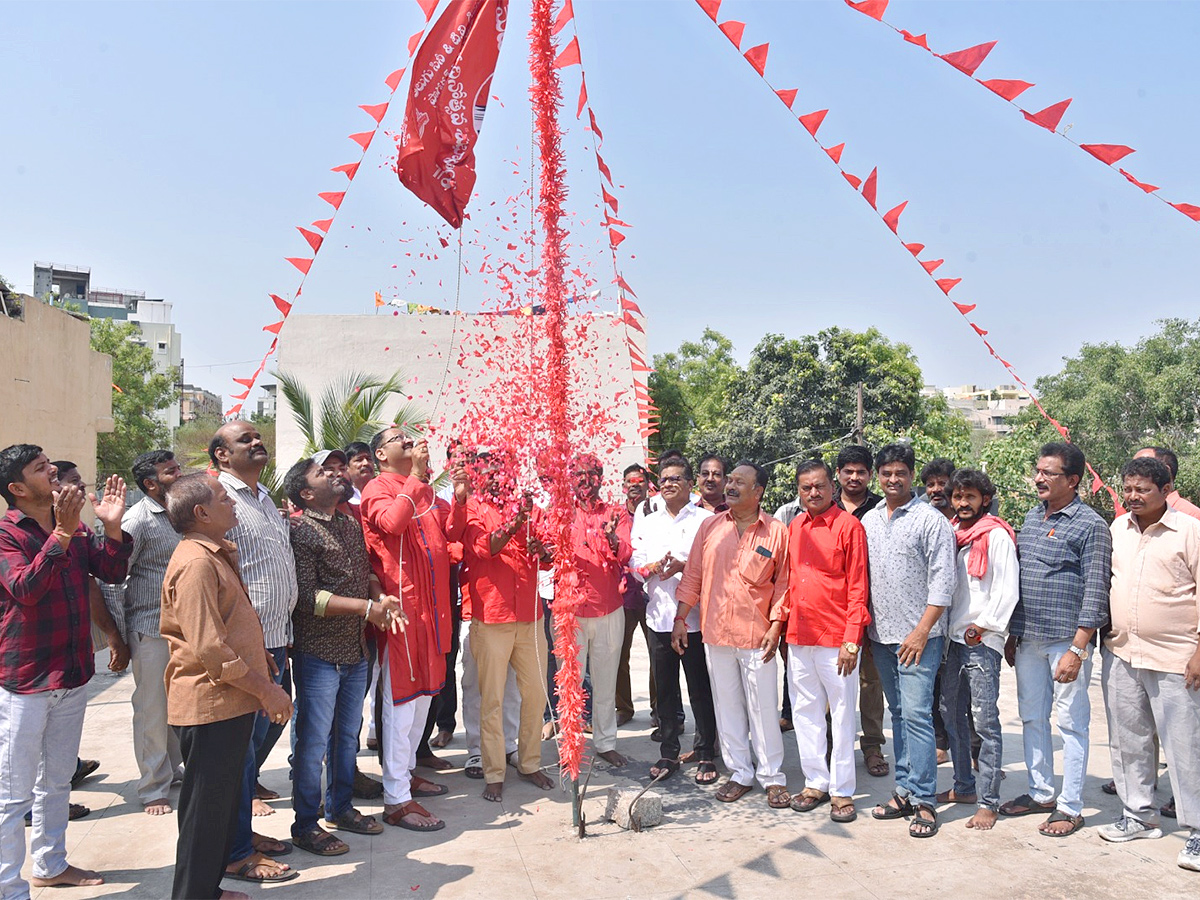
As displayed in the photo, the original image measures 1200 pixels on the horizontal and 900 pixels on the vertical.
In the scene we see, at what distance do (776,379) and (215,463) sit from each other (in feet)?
83.3

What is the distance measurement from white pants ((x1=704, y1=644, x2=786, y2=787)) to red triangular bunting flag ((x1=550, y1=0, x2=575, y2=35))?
3.71 m

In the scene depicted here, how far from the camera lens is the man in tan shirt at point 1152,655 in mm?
4512

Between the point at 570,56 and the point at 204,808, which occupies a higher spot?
the point at 570,56

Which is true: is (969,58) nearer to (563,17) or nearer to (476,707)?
(563,17)

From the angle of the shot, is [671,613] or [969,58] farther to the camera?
[671,613]

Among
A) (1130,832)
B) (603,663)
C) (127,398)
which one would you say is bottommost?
(1130,832)

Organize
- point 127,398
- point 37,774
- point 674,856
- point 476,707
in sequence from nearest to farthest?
point 37,774
point 674,856
point 476,707
point 127,398

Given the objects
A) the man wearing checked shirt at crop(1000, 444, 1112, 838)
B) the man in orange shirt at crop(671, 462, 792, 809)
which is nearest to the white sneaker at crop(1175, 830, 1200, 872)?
the man wearing checked shirt at crop(1000, 444, 1112, 838)

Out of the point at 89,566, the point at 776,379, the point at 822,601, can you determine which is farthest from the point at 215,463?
the point at 776,379

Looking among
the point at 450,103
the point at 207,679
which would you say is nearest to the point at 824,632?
the point at 207,679

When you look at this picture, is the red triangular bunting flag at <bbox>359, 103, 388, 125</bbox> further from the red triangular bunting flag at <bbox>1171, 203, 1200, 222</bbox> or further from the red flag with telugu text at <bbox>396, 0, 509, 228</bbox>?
the red triangular bunting flag at <bbox>1171, 203, 1200, 222</bbox>

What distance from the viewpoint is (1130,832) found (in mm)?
4707

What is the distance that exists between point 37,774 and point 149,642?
121 cm

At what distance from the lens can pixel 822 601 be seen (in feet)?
16.9
